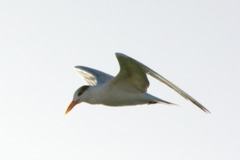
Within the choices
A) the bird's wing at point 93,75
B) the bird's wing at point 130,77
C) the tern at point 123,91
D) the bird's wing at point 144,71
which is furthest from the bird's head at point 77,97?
the bird's wing at point 144,71

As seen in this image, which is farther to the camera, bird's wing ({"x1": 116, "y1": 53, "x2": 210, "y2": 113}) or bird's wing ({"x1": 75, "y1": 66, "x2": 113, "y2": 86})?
bird's wing ({"x1": 75, "y1": 66, "x2": 113, "y2": 86})

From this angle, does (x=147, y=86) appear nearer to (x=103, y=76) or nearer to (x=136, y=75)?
(x=136, y=75)

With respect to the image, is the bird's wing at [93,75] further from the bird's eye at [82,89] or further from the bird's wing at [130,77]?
the bird's wing at [130,77]

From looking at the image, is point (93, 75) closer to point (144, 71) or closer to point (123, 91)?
point (123, 91)

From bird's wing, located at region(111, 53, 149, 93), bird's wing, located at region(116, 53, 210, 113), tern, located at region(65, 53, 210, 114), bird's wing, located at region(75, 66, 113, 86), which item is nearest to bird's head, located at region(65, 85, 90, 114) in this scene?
tern, located at region(65, 53, 210, 114)

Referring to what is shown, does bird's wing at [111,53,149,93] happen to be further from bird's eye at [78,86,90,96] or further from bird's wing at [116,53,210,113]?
bird's eye at [78,86,90,96]

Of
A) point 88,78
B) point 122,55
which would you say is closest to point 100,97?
point 122,55

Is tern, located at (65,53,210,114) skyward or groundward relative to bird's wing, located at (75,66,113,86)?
groundward
